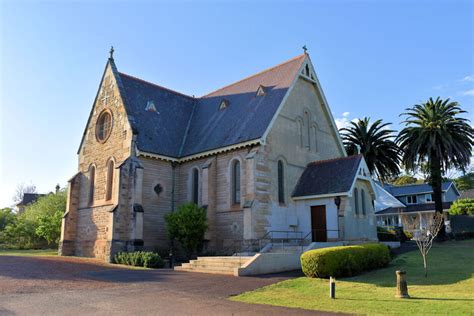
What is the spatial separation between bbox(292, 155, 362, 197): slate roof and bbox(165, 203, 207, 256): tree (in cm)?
662

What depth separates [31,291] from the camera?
1355cm

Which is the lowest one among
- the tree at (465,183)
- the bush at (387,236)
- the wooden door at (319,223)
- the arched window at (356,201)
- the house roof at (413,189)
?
the bush at (387,236)

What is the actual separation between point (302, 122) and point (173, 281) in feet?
56.1

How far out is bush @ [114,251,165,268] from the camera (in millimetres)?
22312

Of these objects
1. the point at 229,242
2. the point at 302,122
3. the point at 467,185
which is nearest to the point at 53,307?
the point at 229,242

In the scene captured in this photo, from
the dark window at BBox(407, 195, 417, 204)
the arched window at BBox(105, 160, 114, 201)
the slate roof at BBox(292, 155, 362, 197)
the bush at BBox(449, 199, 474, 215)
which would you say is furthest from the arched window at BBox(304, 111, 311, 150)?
the dark window at BBox(407, 195, 417, 204)

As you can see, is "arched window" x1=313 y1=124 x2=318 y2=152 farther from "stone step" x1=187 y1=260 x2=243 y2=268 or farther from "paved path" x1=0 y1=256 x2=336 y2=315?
"paved path" x1=0 y1=256 x2=336 y2=315

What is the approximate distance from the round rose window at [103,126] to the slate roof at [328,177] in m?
14.9

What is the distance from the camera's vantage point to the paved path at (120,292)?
10.8 metres

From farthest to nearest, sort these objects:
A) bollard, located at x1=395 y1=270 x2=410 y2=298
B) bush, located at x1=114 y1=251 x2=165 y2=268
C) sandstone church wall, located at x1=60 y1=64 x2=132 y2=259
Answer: sandstone church wall, located at x1=60 y1=64 x2=132 y2=259, bush, located at x1=114 y1=251 x2=165 y2=268, bollard, located at x1=395 y1=270 x2=410 y2=298

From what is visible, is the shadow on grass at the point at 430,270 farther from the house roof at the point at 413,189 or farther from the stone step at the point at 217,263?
the house roof at the point at 413,189

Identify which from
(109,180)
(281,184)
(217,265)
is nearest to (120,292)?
(217,265)

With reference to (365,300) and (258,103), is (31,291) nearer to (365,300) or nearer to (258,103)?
(365,300)

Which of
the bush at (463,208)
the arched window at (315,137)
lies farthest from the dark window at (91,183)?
the bush at (463,208)
